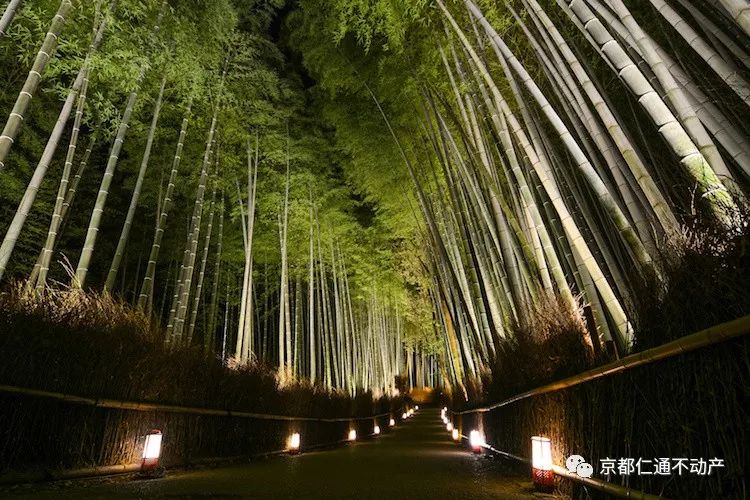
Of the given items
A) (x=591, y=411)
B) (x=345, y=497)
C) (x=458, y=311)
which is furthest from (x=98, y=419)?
(x=458, y=311)

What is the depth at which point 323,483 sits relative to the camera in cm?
342

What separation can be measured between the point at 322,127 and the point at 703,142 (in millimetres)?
8148

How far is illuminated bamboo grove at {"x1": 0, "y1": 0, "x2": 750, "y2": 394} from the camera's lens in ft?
8.09

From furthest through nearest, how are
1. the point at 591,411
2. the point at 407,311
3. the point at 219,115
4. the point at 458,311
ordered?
the point at 407,311
the point at 458,311
the point at 219,115
the point at 591,411

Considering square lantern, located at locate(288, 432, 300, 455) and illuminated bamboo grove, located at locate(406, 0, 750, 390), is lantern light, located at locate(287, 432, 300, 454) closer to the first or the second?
square lantern, located at locate(288, 432, 300, 455)

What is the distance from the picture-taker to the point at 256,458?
202 inches

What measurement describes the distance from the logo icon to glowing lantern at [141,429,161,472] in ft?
9.19

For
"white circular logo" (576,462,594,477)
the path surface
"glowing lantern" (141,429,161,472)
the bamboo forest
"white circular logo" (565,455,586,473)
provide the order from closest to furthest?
the bamboo forest
"white circular logo" (576,462,594,477)
"white circular logo" (565,455,586,473)
the path surface
"glowing lantern" (141,429,161,472)

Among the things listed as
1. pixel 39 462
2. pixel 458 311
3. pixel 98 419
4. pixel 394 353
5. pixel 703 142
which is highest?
pixel 394 353

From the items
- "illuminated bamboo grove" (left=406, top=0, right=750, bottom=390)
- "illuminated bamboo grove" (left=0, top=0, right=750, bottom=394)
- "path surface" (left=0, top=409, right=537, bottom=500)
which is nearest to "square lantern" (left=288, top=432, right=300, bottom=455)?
"illuminated bamboo grove" (left=0, top=0, right=750, bottom=394)

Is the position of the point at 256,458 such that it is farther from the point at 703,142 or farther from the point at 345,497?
the point at 703,142

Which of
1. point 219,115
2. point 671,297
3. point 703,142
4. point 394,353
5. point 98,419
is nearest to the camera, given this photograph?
point 671,297

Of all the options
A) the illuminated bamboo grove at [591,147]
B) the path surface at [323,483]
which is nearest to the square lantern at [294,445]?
the path surface at [323,483]

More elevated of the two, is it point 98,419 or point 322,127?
point 322,127
